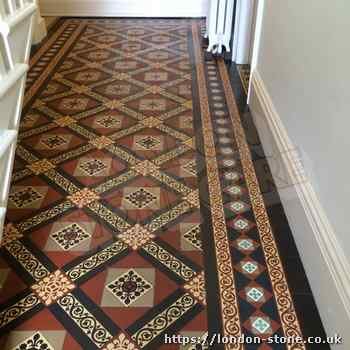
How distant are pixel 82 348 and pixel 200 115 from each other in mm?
1891

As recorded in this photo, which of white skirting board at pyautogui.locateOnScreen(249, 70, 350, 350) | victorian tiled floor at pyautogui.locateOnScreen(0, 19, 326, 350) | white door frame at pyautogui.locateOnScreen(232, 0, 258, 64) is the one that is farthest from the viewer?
white door frame at pyautogui.locateOnScreen(232, 0, 258, 64)

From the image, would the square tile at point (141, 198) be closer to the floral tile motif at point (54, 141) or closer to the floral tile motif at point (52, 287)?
the floral tile motif at point (52, 287)

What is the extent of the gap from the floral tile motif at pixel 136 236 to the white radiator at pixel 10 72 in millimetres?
543

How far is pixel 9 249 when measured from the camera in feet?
5.56

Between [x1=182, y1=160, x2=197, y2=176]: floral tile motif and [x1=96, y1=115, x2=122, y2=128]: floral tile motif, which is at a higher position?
[x1=96, y1=115, x2=122, y2=128]: floral tile motif

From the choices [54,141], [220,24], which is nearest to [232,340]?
[54,141]

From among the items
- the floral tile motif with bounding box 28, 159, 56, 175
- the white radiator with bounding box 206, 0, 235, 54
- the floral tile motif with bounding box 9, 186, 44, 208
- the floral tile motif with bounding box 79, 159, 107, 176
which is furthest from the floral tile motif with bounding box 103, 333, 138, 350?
the white radiator with bounding box 206, 0, 235, 54

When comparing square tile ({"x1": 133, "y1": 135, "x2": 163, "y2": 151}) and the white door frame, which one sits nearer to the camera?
square tile ({"x1": 133, "y1": 135, "x2": 163, "y2": 151})

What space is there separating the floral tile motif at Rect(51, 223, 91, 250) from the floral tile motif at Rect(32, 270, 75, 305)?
0.16 metres

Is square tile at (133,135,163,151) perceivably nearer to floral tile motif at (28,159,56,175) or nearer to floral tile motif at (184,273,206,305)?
floral tile motif at (28,159,56,175)

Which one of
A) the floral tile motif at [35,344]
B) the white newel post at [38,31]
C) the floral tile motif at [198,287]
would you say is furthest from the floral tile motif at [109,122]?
the white newel post at [38,31]

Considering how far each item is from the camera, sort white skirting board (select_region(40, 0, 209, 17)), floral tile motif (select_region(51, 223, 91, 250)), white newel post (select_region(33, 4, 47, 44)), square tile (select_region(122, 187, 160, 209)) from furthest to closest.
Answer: white skirting board (select_region(40, 0, 209, 17)) < white newel post (select_region(33, 4, 47, 44)) < square tile (select_region(122, 187, 160, 209)) < floral tile motif (select_region(51, 223, 91, 250))

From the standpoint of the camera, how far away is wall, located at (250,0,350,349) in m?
1.27

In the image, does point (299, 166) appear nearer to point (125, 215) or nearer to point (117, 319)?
point (125, 215)
